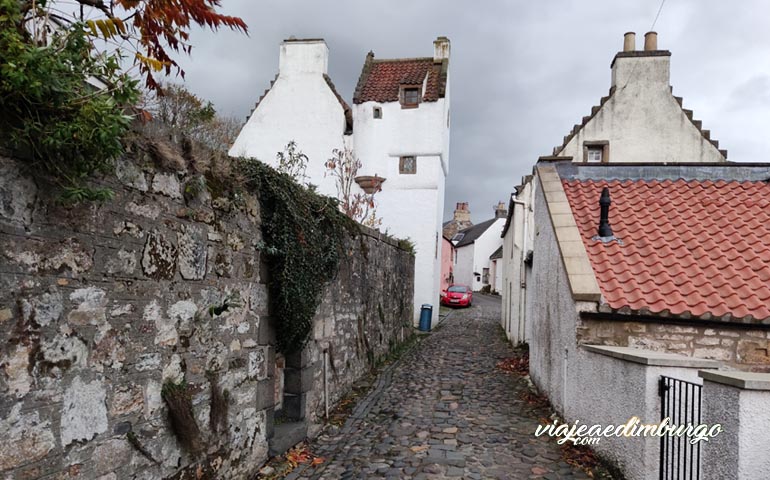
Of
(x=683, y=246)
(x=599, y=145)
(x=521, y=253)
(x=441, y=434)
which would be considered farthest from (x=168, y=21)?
(x=599, y=145)

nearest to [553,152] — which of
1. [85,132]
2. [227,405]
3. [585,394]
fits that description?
[585,394]

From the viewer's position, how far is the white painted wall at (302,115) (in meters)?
18.9

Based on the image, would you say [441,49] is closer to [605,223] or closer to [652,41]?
[652,41]

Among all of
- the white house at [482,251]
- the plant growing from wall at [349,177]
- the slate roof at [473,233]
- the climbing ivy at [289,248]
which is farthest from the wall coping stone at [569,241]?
the slate roof at [473,233]

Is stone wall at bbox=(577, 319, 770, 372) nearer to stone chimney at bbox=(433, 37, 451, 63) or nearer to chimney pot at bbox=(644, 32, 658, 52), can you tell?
chimney pot at bbox=(644, 32, 658, 52)

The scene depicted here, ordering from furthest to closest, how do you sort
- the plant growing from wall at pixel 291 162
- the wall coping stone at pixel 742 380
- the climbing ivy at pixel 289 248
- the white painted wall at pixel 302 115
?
the white painted wall at pixel 302 115 < the plant growing from wall at pixel 291 162 < the climbing ivy at pixel 289 248 < the wall coping stone at pixel 742 380

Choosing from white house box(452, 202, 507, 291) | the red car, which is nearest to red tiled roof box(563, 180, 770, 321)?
the red car

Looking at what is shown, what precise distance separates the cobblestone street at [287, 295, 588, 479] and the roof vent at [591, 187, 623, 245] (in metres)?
2.60

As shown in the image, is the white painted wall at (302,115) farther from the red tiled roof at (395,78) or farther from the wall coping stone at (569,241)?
the wall coping stone at (569,241)

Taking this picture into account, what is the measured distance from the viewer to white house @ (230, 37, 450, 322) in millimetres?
18375

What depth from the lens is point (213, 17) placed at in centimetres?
363

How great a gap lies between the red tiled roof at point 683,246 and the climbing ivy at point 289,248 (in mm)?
3420

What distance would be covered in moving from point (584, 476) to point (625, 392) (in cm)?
97

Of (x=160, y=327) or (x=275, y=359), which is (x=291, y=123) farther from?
(x=160, y=327)
